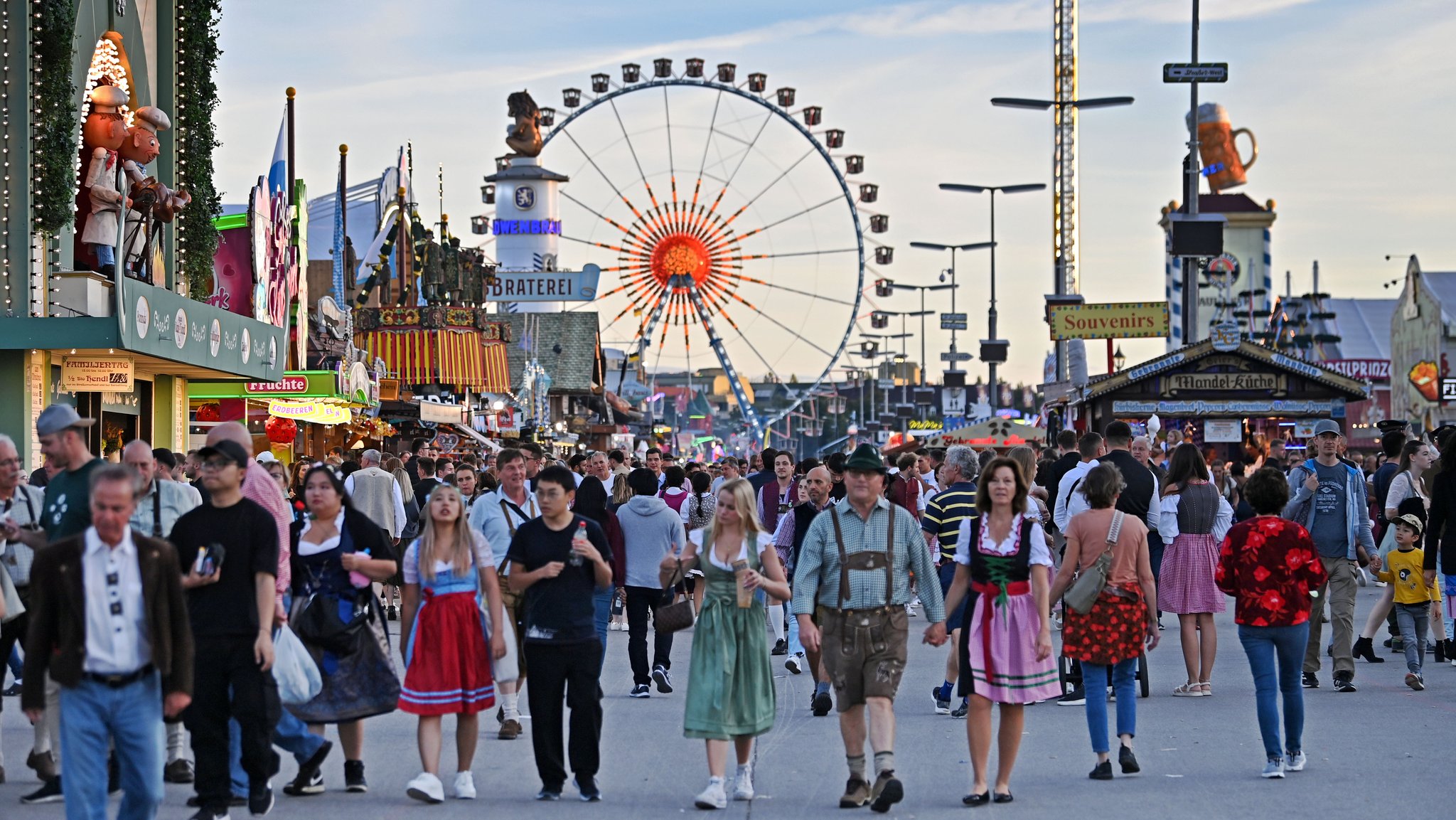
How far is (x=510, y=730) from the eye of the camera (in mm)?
10805

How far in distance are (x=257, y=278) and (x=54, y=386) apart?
8.26m

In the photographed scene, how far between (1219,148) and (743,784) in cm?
12070

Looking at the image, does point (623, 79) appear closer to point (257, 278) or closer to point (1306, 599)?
point (257, 278)

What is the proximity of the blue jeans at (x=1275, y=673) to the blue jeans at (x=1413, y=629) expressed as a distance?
3.94 m

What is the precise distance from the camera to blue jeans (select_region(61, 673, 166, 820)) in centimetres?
658

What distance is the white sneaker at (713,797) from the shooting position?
848 centimetres

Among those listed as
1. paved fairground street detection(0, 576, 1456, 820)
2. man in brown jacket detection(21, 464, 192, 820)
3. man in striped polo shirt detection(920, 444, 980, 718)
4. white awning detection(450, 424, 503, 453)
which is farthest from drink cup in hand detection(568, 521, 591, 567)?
white awning detection(450, 424, 503, 453)

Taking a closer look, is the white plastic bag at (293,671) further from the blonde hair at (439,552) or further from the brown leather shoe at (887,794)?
the brown leather shoe at (887,794)

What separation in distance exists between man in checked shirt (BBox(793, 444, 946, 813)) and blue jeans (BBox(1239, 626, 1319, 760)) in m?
1.76

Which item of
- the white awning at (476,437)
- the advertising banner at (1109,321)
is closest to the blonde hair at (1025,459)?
the white awning at (476,437)

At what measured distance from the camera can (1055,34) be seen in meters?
51.7

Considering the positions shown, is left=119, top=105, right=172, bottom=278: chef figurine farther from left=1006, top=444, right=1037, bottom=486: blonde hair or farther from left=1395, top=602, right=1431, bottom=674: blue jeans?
left=1395, top=602, right=1431, bottom=674: blue jeans

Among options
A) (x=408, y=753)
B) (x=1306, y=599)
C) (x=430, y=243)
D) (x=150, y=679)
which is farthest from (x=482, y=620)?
(x=430, y=243)

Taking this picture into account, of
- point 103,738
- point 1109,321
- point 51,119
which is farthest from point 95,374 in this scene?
point 1109,321
